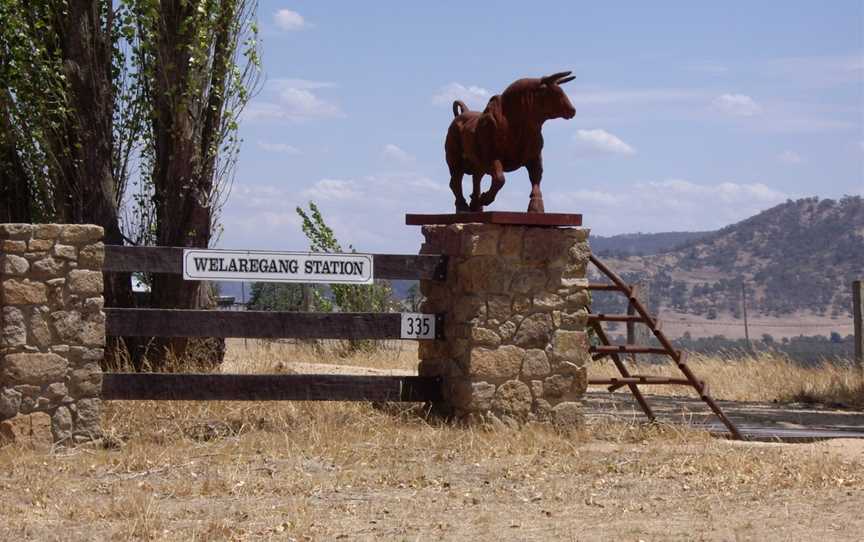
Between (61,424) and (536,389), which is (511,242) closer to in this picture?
(536,389)

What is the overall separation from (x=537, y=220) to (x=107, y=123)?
18.2 ft

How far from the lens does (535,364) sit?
36.2 feet

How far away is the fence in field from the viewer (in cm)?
1045

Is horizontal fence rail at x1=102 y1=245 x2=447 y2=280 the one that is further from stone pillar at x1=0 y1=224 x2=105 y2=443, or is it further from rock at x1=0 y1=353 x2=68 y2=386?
rock at x1=0 y1=353 x2=68 y2=386

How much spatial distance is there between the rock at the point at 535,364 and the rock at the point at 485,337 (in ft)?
1.02

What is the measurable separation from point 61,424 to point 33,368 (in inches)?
19.8

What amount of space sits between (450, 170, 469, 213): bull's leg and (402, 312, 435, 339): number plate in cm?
110

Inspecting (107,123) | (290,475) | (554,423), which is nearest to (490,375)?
(554,423)

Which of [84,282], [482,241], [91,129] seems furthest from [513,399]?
[91,129]

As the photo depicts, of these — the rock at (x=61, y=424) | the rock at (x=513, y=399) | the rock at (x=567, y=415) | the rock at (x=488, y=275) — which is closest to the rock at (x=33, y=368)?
the rock at (x=61, y=424)

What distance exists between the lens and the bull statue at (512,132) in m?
11.1

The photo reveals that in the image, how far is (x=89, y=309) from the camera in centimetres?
1007

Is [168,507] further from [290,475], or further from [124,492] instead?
[290,475]

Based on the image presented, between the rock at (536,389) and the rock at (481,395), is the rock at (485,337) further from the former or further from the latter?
the rock at (536,389)
